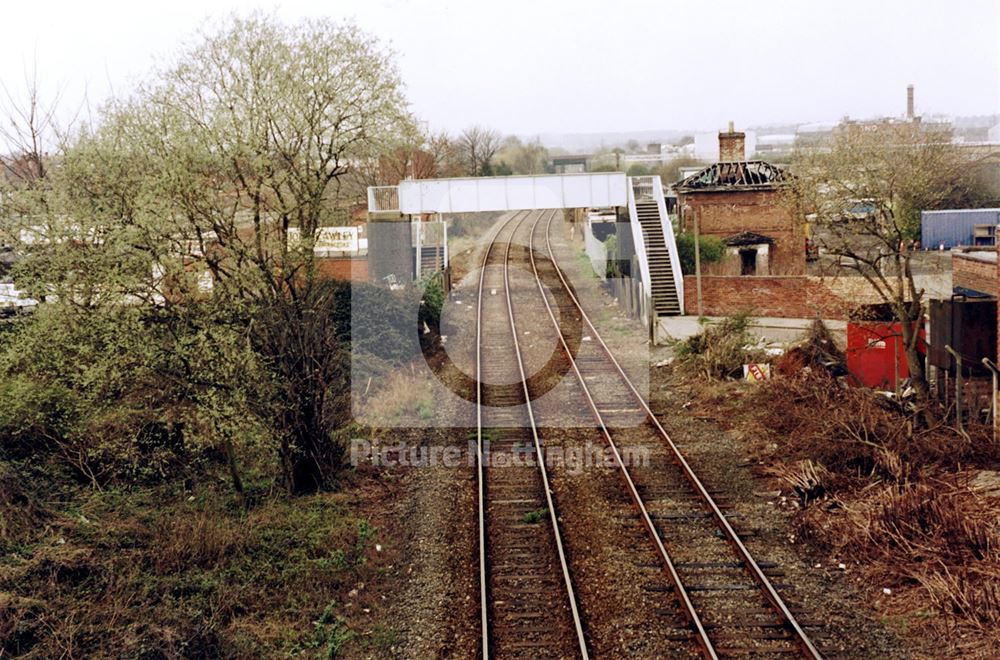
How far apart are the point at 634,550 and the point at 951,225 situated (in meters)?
29.9

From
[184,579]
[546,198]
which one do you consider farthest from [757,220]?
[184,579]

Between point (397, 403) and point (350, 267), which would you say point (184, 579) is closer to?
point (397, 403)

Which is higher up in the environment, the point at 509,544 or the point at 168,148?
the point at 168,148

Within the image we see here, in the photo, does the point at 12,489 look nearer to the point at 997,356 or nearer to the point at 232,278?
the point at 232,278

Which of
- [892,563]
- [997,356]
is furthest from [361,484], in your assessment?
[997,356]

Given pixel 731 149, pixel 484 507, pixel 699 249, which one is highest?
pixel 731 149

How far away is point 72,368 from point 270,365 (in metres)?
2.35

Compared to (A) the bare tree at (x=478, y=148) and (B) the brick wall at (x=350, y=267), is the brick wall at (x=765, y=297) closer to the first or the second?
(B) the brick wall at (x=350, y=267)

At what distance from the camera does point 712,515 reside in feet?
36.8

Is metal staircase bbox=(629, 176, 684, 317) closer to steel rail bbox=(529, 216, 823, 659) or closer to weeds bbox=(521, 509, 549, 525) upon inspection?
steel rail bbox=(529, 216, 823, 659)

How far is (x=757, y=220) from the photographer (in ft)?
104

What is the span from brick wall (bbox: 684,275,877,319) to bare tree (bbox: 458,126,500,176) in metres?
40.4

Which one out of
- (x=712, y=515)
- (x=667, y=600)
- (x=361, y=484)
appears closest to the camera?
(x=667, y=600)

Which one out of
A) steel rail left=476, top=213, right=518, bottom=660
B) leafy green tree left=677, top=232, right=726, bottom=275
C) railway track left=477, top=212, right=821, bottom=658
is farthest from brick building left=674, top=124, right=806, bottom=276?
railway track left=477, top=212, right=821, bottom=658
